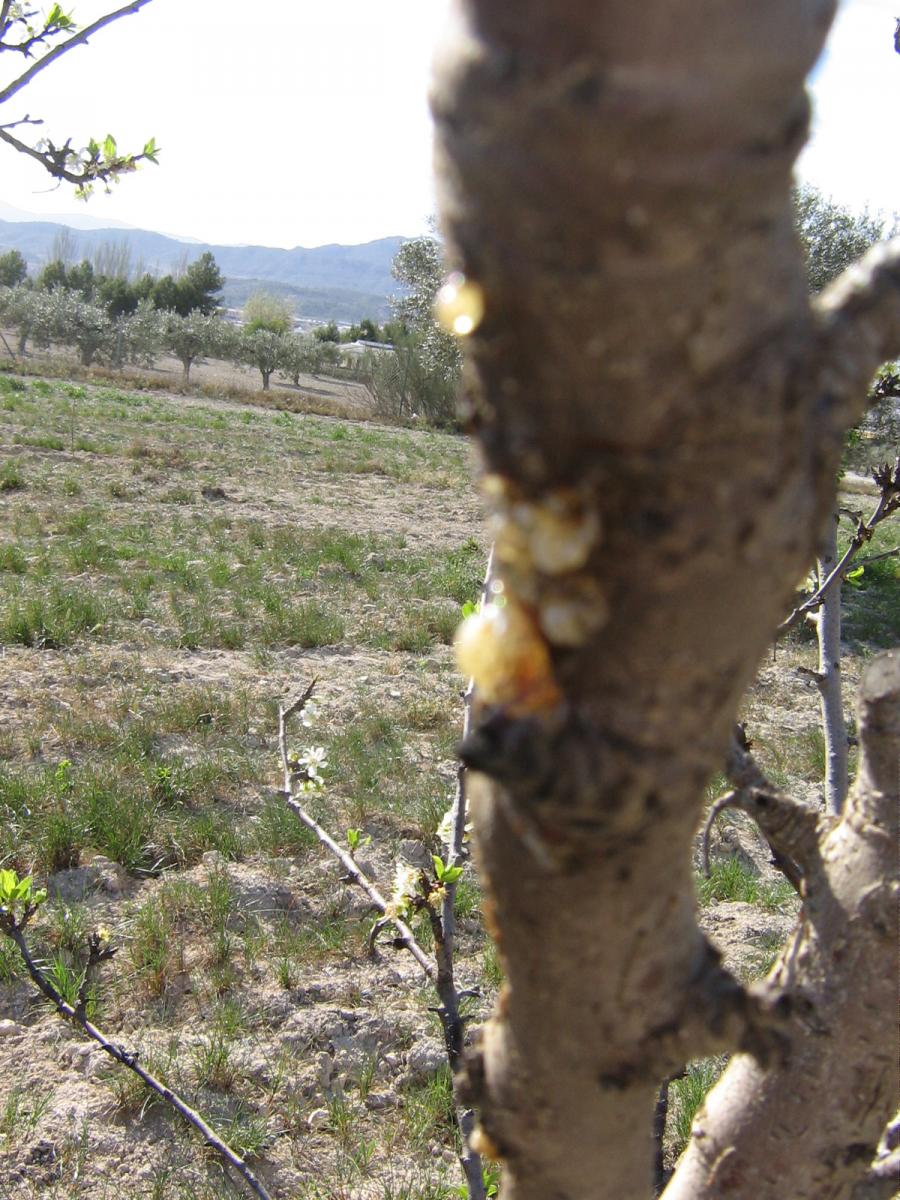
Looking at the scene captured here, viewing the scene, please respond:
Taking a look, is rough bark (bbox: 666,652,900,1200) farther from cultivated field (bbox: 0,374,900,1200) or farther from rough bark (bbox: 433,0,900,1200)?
cultivated field (bbox: 0,374,900,1200)

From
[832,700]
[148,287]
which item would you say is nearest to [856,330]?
[832,700]

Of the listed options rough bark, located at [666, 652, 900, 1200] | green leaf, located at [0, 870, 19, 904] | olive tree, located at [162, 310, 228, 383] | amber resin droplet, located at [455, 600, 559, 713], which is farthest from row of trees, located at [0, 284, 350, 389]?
amber resin droplet, located at [455, 600, 559, 713]

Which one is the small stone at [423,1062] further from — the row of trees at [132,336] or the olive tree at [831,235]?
the row of trees at [132,336]

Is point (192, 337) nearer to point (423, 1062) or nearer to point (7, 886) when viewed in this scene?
point (423, 1062)

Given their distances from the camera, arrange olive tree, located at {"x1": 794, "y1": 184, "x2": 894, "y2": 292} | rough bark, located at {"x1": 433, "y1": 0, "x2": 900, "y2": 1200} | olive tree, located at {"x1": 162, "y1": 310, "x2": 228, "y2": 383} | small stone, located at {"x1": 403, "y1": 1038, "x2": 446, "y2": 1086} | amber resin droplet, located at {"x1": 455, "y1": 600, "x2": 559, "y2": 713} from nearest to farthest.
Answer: rough bark, located at {"x1": 433, "y1": 0, "x2": 900, "y2": 1200}, amber resin droplet, located at {"x1": 455, "y1": 600, "x2": 559, "y2": 713}, small stone, located at {"x1": 403, "y1": 1038, "x2": 446, "y2": 1086}, olive tree, located at {"x1": 794, "y1": 184, "x2": 894, "y2": 292}, olive tree, located at {"x1": 162, "y1": 310, "x2": 228, "y2": 383}

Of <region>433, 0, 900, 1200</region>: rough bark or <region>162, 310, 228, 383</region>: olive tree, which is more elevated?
<region>162, 310, 228, 383</region>: olive tree

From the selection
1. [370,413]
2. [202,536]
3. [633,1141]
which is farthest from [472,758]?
[370,413]
